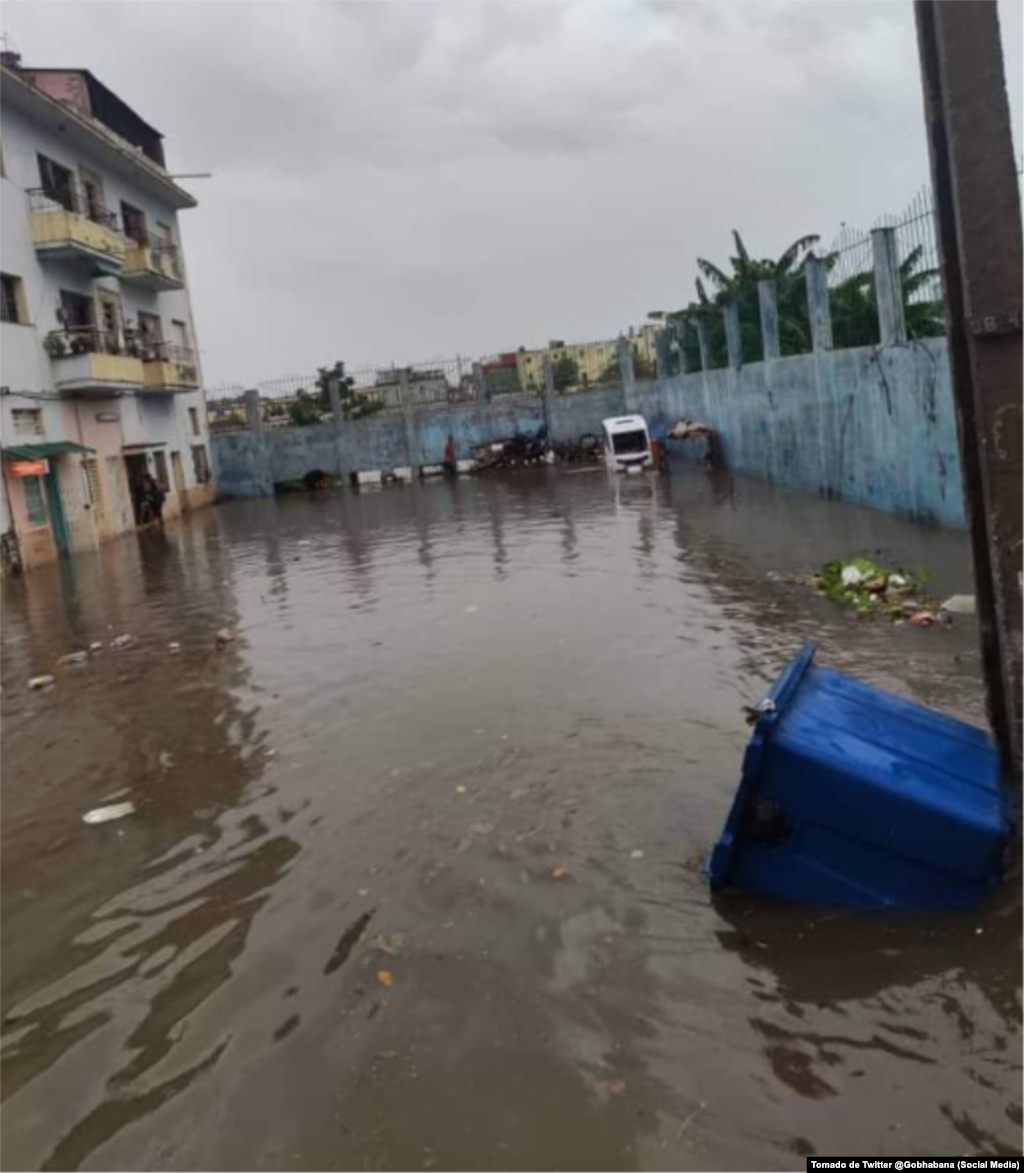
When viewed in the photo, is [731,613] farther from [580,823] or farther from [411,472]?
[411,472]

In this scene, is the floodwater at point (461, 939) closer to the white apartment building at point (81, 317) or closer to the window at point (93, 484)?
the white apartment building at point (81, 317)

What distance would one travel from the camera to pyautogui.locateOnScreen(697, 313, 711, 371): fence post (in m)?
29.0

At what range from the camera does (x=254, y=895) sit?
15.0 ft

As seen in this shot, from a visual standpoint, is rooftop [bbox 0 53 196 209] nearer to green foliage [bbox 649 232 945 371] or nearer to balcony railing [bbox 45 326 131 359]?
balcony railing [bbox 45 326 131 359]

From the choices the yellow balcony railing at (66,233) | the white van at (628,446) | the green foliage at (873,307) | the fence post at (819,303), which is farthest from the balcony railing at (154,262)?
the green foliage at (873,307)

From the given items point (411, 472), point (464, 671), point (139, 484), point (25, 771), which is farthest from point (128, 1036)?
point (411, 472)

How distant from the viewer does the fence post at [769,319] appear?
832 inches

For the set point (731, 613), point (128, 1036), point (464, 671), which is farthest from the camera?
point (731, 613)

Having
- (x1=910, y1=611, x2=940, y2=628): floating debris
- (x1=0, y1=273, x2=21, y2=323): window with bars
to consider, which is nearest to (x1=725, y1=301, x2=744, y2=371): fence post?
(x1=0, y1=273, x2=21, y2=323): window with bars

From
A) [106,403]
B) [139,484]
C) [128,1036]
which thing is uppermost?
[106,403]

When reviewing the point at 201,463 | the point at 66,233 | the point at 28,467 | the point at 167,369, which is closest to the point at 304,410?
the point at 201,463

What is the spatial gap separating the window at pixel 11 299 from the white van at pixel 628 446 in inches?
638

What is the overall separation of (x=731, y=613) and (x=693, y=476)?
1831 cm

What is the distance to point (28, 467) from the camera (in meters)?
21.0
